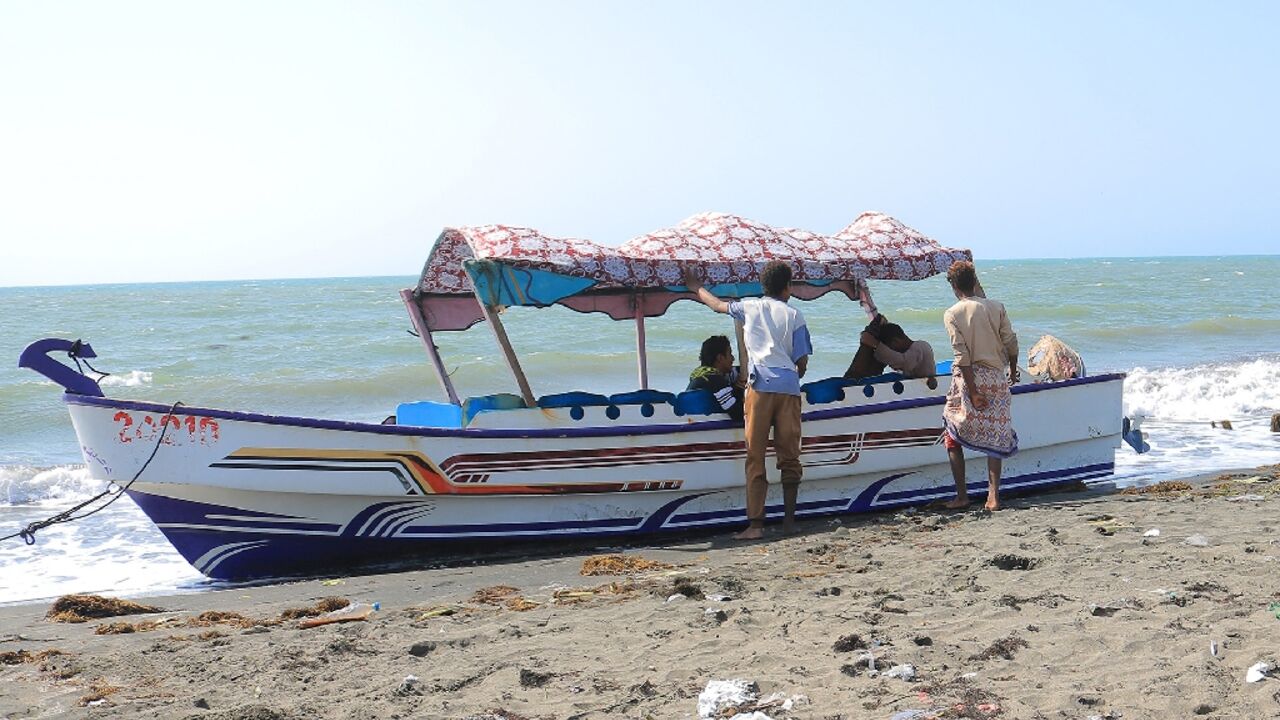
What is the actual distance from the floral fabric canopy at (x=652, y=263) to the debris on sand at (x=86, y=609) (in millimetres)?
2769

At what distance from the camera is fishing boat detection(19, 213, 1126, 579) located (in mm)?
7359

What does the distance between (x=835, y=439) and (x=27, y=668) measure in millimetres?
5227

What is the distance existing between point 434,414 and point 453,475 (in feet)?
2.91

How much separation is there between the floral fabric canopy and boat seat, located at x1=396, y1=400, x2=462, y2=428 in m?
0.75

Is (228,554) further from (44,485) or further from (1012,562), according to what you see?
(44,485)

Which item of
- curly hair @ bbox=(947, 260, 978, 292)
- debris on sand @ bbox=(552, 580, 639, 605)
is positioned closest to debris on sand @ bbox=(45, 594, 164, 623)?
debris on sand @ bbox=(552, 580, 639, 605)

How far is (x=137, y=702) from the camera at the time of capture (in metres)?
4.90

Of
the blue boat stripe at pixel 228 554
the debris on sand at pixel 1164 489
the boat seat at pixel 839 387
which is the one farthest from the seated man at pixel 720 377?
the debris on sand at pixel 1164 489

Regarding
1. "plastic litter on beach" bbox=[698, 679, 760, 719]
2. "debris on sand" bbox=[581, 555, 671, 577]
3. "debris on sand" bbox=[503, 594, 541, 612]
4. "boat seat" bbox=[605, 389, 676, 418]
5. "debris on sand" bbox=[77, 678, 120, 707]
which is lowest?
"debris on sand" bbox=[581, 555, 671, 577]

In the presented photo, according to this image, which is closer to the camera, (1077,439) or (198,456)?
(198,456)

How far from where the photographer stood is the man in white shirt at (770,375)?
772cm

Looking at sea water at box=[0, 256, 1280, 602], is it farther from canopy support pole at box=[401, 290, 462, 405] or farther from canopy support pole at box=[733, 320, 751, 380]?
canopy support pole at box=[733, 320, 751, 380]

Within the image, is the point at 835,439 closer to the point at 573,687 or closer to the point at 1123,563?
the point at 1123,563

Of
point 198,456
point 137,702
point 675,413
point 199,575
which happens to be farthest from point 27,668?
point 675,413
